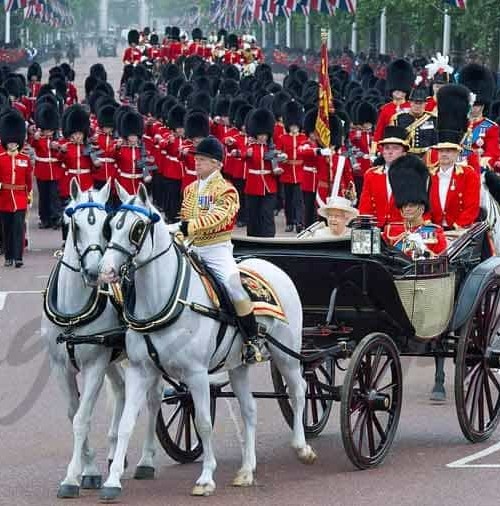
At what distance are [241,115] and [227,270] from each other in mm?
17173

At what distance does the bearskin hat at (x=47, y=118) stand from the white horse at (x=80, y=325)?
15.4 m

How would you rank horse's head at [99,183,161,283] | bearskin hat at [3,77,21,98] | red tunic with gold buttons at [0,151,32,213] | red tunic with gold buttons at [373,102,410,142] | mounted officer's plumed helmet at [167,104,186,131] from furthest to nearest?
bearskin hat at [3,77,21,98], mounted officer's plumed helmet at [167,104,186,131], red tunic with gold buttons at [0,151,32,213], red tunic with gold buttons at [373,102,410,142], horse's head at [99,183,161,283]

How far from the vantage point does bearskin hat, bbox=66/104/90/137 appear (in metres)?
22.9

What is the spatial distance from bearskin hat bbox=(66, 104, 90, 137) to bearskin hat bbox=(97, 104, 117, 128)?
204 cm

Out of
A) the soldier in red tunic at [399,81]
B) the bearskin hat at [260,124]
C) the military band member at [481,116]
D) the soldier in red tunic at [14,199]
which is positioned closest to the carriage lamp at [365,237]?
the military band member at [481,116]

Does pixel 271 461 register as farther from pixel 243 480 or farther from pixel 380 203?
pixel 380 203

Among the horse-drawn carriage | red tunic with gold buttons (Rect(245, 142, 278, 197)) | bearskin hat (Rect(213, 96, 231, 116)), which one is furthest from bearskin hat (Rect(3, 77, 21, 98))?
the horse-drawn carriage

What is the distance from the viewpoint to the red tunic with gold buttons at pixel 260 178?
71.4 feet

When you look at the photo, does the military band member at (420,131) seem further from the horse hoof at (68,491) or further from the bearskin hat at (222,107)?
the bearskin hat at (222,107)

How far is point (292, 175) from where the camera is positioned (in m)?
22.9

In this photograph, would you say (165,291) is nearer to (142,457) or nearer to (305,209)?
(142,457)

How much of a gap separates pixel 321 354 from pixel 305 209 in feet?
41.2

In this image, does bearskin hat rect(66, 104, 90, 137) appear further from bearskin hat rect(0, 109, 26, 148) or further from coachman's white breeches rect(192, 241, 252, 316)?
coachman's white breeches rect(192, 241, 252, 316)

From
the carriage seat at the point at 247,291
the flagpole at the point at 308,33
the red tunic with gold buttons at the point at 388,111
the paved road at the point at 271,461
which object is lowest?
the paved road at the point at 271,461
